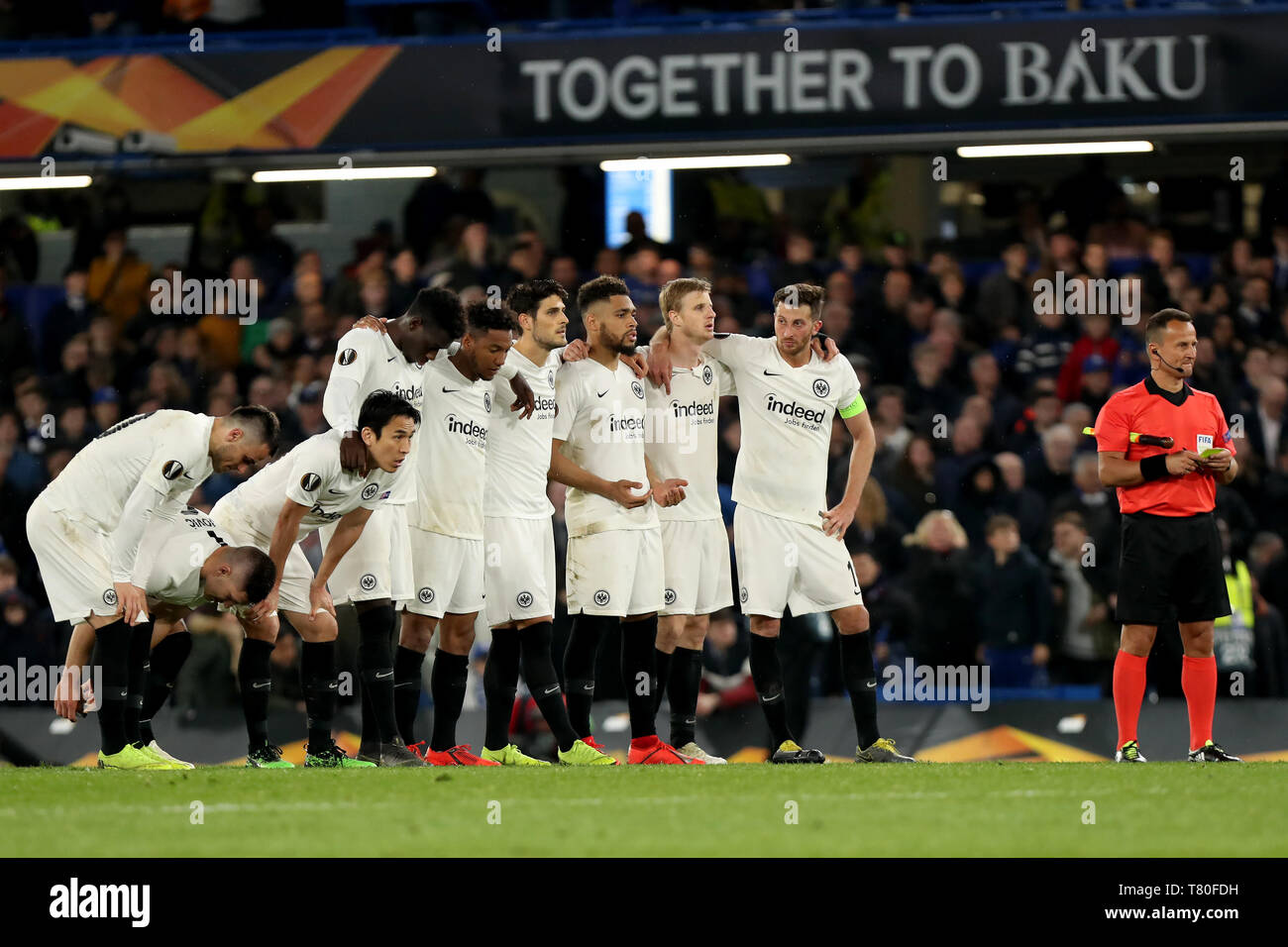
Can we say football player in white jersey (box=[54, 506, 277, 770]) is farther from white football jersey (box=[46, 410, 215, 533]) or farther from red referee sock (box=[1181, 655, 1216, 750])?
red referee sock (box=[1181, 655, 1216, 750])

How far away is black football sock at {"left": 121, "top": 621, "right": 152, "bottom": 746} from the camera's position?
29.9 ft

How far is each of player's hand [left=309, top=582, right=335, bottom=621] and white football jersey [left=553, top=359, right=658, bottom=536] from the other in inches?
49.8

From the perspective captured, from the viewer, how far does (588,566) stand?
9.52 meters

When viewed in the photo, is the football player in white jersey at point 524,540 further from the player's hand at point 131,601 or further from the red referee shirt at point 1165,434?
the red referee shirt at point 1165,434

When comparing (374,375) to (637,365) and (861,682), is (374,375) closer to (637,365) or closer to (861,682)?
(637,365)

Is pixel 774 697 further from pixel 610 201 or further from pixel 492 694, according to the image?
pixel 610 201

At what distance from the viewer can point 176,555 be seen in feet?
29.2

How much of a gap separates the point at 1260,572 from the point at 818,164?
6.88 m

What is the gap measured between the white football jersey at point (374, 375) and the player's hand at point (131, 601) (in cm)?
117

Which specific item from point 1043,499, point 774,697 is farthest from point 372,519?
point 1043,499

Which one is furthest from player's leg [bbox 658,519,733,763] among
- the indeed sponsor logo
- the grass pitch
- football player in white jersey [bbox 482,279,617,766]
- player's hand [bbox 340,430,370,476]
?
player's hand [bbox 340,430,370,476]

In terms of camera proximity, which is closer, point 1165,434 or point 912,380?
point 1165,434

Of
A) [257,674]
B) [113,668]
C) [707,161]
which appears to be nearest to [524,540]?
[257,674]

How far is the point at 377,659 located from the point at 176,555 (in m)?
1.06
